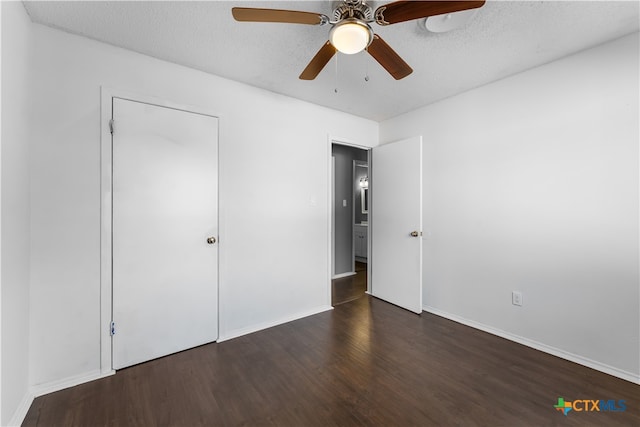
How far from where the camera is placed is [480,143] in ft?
8.96

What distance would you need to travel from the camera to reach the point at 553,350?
2.25 meters

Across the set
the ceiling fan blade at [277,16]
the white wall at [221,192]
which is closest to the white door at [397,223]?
the white wall at [221,192]

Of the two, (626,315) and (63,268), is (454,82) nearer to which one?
(626,315)

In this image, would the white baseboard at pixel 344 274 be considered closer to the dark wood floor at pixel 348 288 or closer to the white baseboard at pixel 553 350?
the dark wood floor at pixel 348 288

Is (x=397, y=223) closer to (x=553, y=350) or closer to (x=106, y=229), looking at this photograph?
(x=553, y=350)

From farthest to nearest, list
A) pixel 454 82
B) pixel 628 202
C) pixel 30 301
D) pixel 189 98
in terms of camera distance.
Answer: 1. pixel 454 82
2. pixel 189 98
3. pixel 628 202
4. pixel 30 301

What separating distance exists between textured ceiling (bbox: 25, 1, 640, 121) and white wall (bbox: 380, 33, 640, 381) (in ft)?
0.87

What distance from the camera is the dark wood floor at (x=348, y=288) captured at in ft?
11.9

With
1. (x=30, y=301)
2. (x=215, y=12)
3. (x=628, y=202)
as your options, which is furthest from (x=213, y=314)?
(x=628, y=202)

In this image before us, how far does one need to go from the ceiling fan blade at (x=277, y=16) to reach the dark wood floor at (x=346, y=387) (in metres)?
2.17

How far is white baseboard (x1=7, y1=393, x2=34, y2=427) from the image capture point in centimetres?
150

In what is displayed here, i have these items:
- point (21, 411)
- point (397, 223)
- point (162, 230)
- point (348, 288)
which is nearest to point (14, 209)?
point (162, 230)

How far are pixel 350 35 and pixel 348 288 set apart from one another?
336cm

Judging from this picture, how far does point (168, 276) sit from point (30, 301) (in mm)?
786
